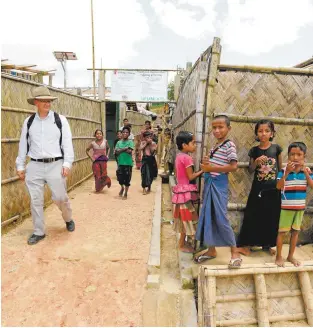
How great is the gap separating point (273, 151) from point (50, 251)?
302cm

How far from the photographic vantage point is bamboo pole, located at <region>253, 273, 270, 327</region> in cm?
257

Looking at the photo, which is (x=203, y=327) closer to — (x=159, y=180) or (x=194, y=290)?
(x=194, y=290)

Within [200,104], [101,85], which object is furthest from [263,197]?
[101,85]

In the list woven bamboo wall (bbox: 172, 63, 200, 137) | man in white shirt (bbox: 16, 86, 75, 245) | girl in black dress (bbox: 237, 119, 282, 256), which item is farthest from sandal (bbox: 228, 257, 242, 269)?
man in white shirt (bbox: 16, 86, 75, 245)

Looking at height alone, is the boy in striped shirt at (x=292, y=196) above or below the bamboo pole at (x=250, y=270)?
above

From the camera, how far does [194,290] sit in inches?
120

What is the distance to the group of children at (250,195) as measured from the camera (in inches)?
119

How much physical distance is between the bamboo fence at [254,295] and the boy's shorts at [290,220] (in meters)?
0.39

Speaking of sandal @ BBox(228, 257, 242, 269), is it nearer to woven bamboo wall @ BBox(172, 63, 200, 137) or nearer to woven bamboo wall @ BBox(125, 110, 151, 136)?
woven bamboo wall @ BBox(172, 63, 200, 137)

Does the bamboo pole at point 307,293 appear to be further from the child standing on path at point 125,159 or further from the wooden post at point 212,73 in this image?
the child standing on path at point 125,159

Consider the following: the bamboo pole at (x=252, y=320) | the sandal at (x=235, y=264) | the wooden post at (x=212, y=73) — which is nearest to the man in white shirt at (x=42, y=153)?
the wooden post at (x=212, y=73)

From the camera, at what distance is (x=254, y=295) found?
2725 millimetres

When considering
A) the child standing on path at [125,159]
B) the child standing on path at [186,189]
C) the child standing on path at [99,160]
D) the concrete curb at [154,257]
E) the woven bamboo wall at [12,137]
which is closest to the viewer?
the concrete curb at [154,257]

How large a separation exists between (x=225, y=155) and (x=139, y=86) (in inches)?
336
